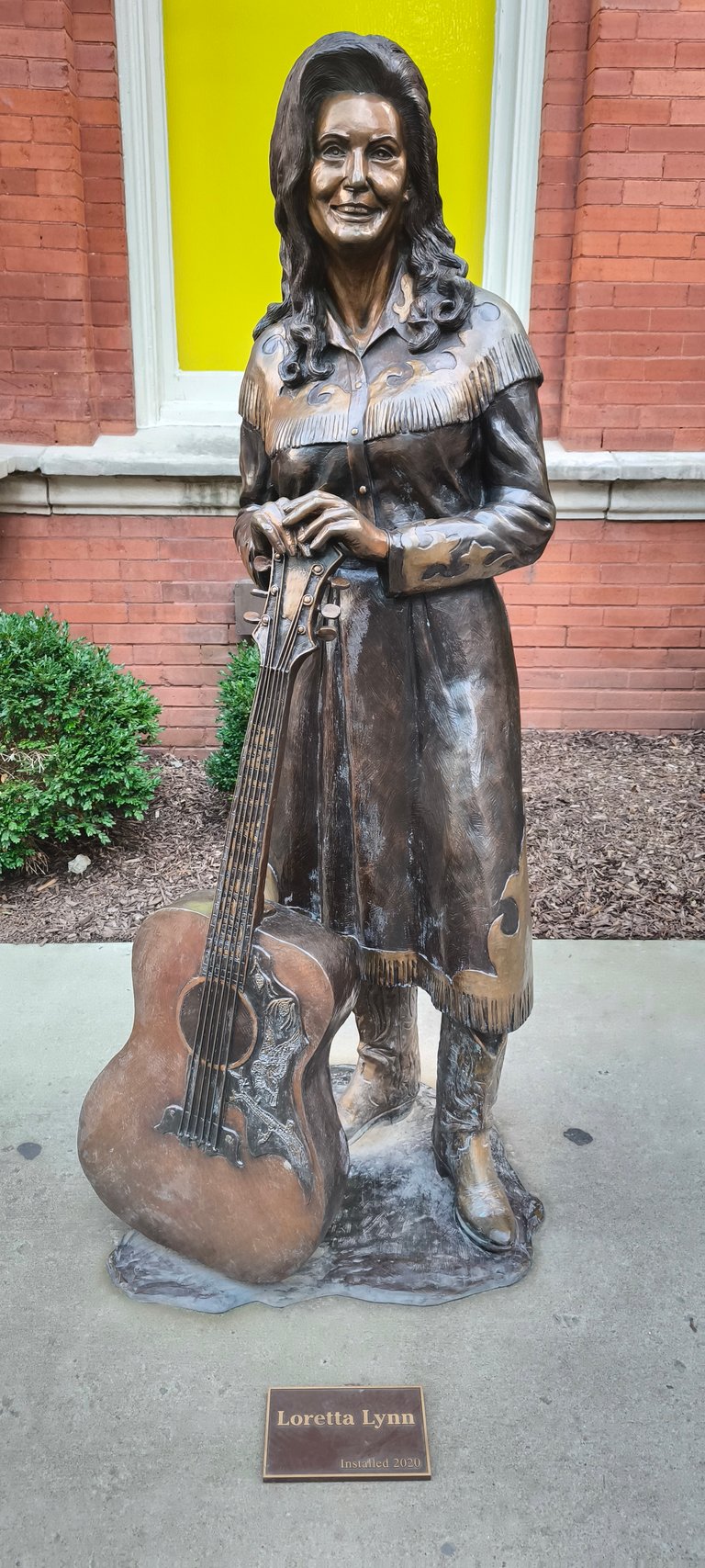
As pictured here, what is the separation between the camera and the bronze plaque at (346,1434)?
6.39 feet

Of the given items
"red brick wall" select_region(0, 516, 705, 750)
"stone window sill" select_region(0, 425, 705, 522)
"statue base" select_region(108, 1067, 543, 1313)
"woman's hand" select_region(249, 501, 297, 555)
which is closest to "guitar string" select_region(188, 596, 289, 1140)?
"woman's hand" select_region(249, 501, 297, 555)

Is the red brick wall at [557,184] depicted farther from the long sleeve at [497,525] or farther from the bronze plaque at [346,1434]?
the bronze plaque at [346,1434]

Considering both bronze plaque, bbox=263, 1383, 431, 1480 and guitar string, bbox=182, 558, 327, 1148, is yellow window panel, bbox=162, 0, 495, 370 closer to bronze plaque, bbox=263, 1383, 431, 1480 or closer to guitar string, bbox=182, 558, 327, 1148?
guitar string, bbox=182, 558, 327, 1148

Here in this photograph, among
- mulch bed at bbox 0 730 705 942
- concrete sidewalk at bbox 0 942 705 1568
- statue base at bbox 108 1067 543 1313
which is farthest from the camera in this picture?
mulch bed at bbox 0 730 705 942

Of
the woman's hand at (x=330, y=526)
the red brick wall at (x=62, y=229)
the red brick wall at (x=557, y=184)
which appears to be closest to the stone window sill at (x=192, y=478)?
the red brick wall at (x=62, y=229)

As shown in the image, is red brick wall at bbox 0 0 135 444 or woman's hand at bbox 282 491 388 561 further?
red brick wall at bbox 0 0 135 444

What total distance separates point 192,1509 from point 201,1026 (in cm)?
85

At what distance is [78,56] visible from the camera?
504cm

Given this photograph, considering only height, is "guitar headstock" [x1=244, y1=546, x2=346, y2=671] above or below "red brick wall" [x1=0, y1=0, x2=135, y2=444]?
below

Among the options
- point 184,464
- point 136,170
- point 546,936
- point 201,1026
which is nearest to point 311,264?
point 201,1026

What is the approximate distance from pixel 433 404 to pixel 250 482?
1.67ft

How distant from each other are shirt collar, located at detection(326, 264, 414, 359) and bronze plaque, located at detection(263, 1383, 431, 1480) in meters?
2.05

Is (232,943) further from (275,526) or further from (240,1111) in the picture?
(275,526)

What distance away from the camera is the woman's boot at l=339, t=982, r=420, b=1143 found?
271 cm
